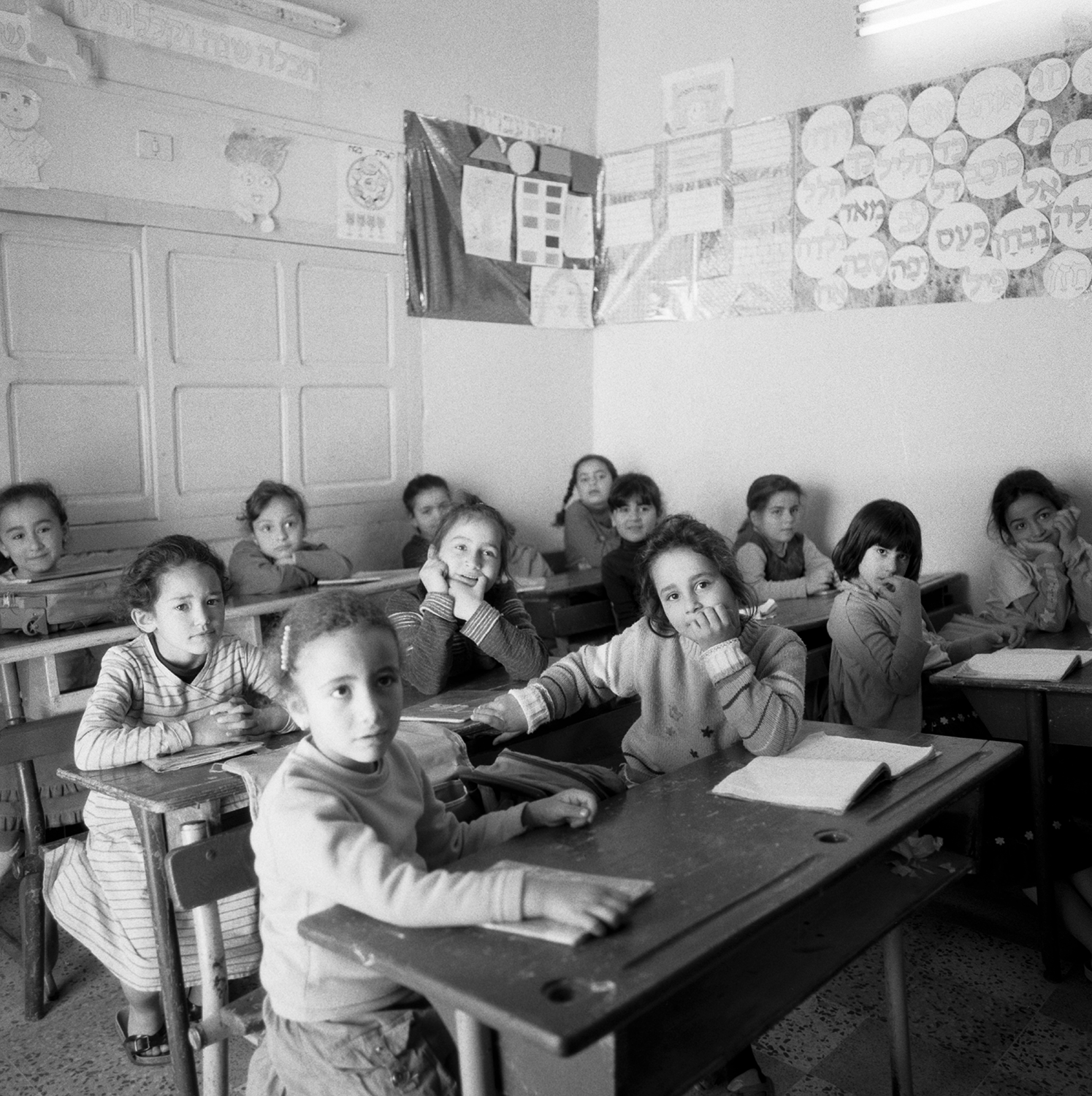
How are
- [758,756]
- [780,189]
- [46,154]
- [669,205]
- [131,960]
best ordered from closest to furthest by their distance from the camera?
[758,756] < [131,960] < [46,154] < [780,189] < [669,205]

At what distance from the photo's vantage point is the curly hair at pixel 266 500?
402 cm

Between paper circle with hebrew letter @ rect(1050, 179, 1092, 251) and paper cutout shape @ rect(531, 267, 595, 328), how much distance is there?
7.24 feet

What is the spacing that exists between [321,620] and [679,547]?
32.2 inches

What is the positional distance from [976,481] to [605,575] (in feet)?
5.17

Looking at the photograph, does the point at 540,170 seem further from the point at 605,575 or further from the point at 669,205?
the point at 605,575

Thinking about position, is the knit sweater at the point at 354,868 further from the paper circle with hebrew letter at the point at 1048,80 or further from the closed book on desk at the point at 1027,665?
the paper circle with hebrew letter at the point at 1048,80

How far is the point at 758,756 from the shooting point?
1.88 metres

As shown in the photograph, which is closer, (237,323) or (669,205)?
(237,323)

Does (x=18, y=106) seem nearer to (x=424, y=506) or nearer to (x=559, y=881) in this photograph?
(x=424, y=506)

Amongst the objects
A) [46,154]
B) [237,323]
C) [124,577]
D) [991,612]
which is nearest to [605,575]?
[991,612]

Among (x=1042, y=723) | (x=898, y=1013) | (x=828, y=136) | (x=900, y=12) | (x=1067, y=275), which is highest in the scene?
(x=900, y=12)

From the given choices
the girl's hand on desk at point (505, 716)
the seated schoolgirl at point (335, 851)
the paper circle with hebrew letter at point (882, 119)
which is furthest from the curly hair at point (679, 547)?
the paper circle with hebrew letter at point (882, 119)

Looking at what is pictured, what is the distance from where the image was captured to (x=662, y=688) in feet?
7.19

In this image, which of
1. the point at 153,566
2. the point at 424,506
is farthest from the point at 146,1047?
the point at 424,506
